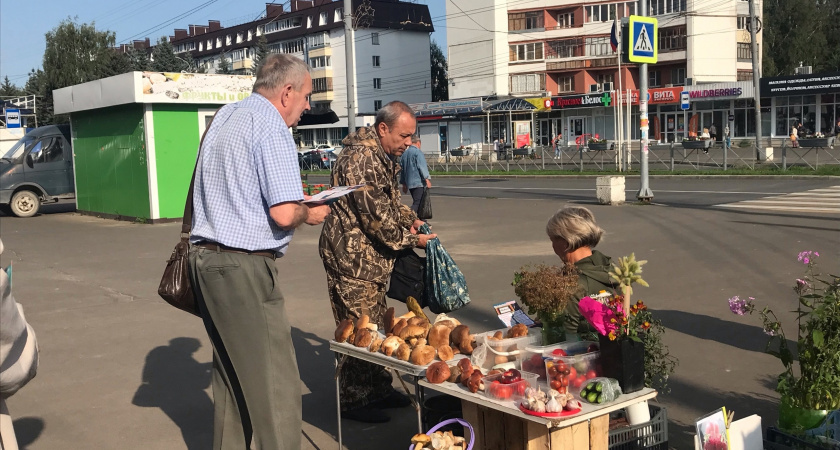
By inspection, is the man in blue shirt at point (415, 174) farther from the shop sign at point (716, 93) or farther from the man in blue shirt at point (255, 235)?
the shop sign at point (716, 93)

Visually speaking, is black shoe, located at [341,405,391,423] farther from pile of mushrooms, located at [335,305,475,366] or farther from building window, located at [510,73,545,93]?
building window, located at [510,73,545,93]

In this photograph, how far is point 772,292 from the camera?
851 cm

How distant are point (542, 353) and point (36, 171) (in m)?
19.9

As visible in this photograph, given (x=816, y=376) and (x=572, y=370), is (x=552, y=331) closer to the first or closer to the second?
(x=572, y=370)

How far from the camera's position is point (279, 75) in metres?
3.66

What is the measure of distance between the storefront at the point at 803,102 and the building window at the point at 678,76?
10942 mm

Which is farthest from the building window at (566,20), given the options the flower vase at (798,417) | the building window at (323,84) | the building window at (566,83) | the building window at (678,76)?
the flower vase at (798,417)

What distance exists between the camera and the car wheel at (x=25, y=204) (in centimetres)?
2009

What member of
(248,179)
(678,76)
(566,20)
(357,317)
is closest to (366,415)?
(357,317)

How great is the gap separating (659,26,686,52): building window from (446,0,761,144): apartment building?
0.28 feet

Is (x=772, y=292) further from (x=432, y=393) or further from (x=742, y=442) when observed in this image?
(x=742, y=442)

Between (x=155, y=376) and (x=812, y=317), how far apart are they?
486 cm

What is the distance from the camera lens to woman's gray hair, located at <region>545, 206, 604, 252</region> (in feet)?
15.4

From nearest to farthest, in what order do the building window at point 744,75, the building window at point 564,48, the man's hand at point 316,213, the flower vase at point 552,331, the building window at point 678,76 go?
1. the man's hand at point 316,213
2. the flower vase at point 552,331
3. the building window at point 744,75
4. the building window at point 678,76
5. the building window at point 564,48
